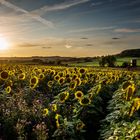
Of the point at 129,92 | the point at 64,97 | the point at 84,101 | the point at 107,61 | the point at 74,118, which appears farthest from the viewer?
the point at 107,61

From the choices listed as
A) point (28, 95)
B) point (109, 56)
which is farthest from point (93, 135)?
point (109, 56)

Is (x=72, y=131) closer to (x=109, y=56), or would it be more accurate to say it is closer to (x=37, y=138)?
(x=37, y=138)

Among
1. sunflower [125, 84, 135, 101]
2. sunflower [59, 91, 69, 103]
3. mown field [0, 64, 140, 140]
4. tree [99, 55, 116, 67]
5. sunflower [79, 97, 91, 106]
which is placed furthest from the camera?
tree [99, 55, 116, 67]

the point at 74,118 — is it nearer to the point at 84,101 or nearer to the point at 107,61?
the point at 84,101

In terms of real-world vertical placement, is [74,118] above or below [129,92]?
below

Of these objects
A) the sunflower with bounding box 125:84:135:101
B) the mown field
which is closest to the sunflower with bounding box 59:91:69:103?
the mown field

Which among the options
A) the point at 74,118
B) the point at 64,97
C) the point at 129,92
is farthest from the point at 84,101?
the point at 129,92

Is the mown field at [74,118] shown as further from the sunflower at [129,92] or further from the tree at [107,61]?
the tree at [107,61]

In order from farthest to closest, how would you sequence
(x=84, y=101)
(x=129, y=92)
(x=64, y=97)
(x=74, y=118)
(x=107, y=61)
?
(x=107, y=61) → (x=64, y=97) → (x=84, y=101) → (x=74, y=118) → (x=129, y=92)

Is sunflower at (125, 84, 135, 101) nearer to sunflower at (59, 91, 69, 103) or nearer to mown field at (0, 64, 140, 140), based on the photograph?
mown field at (0, 64, 140, 140)

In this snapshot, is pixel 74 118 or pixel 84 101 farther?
pixel 84 101

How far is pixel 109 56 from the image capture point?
2936 inches

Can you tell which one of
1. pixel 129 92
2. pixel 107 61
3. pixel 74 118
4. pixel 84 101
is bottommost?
pixel 74 118

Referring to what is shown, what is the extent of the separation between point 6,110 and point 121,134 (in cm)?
409
